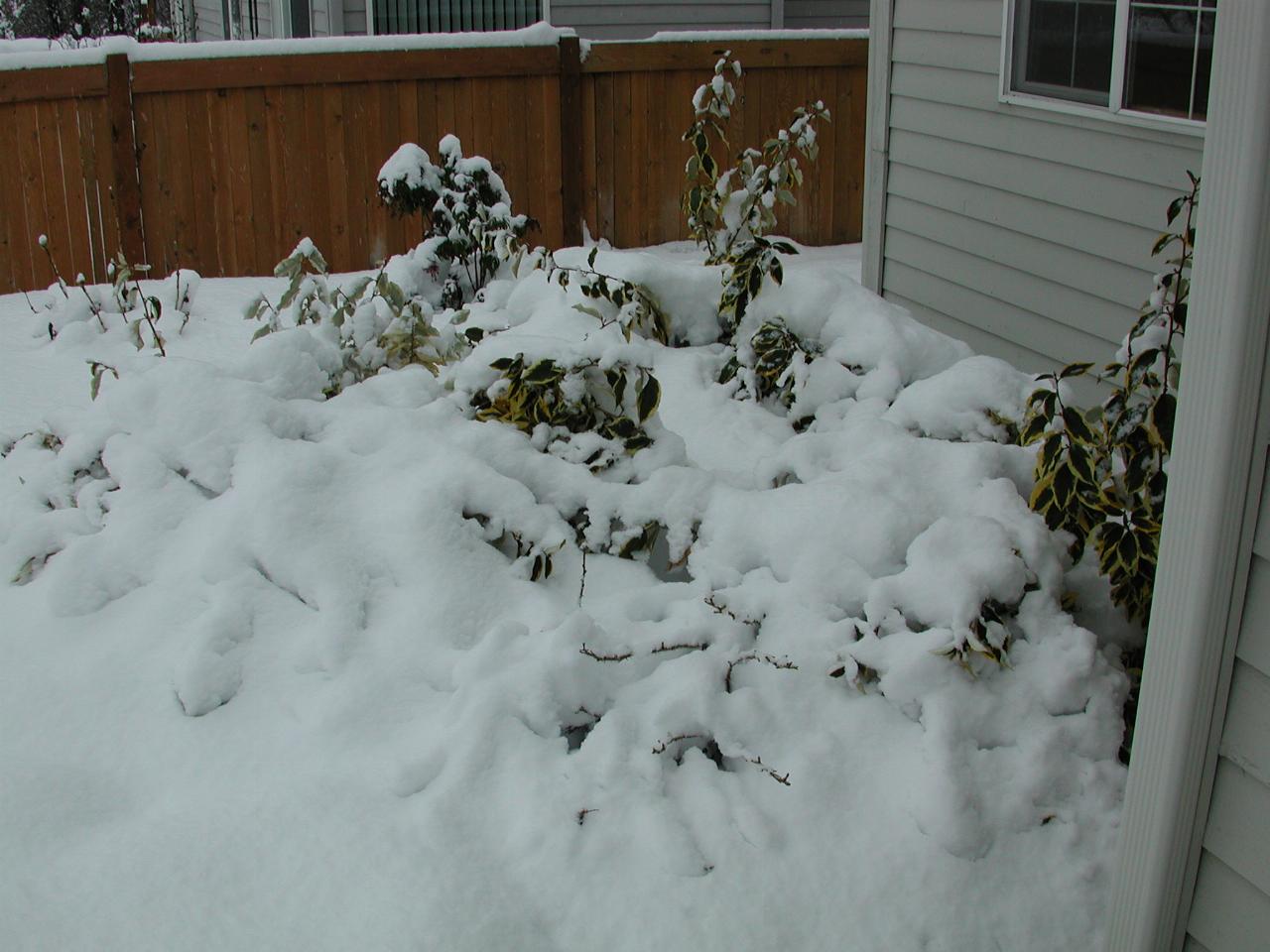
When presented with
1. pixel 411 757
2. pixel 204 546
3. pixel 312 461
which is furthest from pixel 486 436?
pixel 411 757

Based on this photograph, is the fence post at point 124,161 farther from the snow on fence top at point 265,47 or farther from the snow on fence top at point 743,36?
the snow on fence top at point 743,36

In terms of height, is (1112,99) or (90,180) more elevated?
(1112,99)

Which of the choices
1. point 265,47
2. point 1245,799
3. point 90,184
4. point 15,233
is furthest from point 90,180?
point 1245,799

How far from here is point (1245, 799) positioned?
183 centimetres

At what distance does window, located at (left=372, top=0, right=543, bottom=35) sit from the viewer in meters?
11.3

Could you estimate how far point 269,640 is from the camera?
2.62 m

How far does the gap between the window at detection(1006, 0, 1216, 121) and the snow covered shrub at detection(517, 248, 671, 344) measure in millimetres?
1891

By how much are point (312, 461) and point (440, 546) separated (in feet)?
1.28

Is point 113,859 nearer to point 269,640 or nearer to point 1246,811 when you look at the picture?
point 269,640

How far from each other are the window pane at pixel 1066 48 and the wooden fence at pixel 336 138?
4196mm

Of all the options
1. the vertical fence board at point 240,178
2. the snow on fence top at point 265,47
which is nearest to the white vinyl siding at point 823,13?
the snow on fence top at point 265,47

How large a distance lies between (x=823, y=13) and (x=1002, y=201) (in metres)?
7.88

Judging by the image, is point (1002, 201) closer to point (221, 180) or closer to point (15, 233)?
point (221, 180)

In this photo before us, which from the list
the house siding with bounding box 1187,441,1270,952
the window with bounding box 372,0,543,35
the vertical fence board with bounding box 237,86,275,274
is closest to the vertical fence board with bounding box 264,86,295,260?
the vertical fence board with bounding box 237,86,275,274
